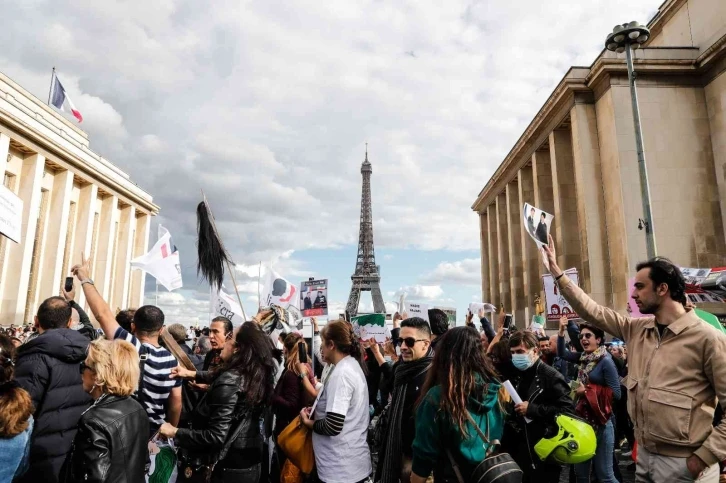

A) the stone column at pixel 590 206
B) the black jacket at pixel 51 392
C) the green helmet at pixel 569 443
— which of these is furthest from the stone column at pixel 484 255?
the black jacket at pixel 51 392

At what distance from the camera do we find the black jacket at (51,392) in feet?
12.4

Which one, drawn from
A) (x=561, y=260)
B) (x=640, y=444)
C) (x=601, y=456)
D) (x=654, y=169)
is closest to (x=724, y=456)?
(x=640, y=444)

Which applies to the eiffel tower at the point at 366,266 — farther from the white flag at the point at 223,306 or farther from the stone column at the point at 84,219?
the white flag at the point at 223,306

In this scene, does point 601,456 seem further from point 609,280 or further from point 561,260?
point 561,260

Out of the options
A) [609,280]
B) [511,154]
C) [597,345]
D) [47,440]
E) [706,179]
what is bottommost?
[47,440]

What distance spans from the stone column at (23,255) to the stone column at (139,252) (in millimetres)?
15802

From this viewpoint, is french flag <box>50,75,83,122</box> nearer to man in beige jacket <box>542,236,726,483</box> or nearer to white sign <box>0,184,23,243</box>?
white sign <box>0,184,23,243</box>

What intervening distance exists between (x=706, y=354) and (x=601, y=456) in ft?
10.1

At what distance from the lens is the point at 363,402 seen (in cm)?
416

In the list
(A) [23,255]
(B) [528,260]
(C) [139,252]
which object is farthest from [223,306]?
(C) [139,252]

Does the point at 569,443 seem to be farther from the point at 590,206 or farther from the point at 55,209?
the point at 55,209

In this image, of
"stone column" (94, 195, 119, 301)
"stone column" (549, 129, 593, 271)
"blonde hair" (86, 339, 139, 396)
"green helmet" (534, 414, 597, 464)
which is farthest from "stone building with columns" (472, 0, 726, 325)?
"stone column" (94, 195, 119, 301)

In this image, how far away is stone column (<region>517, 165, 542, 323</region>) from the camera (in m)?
29.7

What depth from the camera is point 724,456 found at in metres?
2.66
